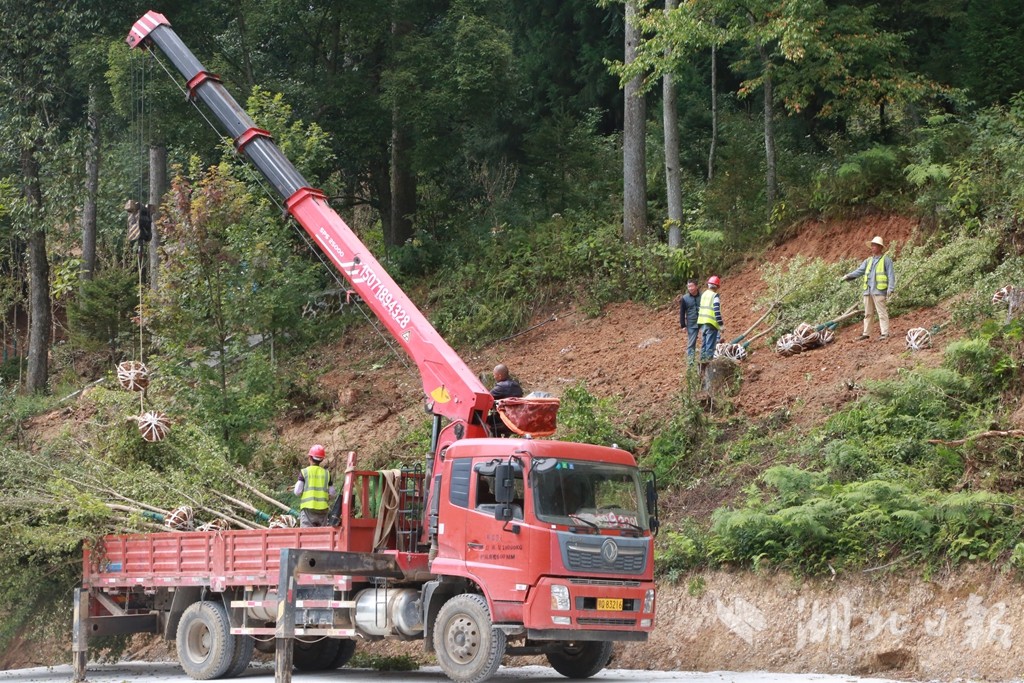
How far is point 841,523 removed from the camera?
15.6 meters

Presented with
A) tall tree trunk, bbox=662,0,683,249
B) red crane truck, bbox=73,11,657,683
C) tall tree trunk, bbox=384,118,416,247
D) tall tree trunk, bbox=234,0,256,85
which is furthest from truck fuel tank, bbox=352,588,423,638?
tall tree trunk, bbox=234,0,256,85

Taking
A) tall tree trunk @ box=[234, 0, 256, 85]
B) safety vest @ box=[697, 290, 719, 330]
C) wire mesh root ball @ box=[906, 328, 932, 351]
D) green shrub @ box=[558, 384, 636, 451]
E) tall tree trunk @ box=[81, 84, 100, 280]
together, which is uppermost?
tall tree trunk @ box=[234, 0, 256, 85]

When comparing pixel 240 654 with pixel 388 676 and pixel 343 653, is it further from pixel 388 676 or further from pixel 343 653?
pixel 388 676

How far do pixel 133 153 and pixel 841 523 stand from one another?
27.8m

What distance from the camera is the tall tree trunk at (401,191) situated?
107 ft

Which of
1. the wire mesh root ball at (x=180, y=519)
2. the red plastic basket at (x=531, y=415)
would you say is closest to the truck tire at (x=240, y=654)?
the wire mesh root ball at (x=180, y=519)

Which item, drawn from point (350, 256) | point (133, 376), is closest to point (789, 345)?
point (350, 256)

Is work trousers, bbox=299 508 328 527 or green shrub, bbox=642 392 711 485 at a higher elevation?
green shrub, bbox=642 392 711 485

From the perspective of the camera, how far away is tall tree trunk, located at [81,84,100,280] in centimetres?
3475

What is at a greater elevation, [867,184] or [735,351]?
[867,184]

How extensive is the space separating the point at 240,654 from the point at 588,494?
5111 millimetres

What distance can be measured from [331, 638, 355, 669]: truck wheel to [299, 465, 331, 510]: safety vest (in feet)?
6.61

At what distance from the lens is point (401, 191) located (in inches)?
1300

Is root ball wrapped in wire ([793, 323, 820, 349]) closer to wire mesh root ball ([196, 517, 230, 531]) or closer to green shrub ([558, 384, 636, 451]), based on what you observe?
green shrub ([558, 384, 636, 451])
